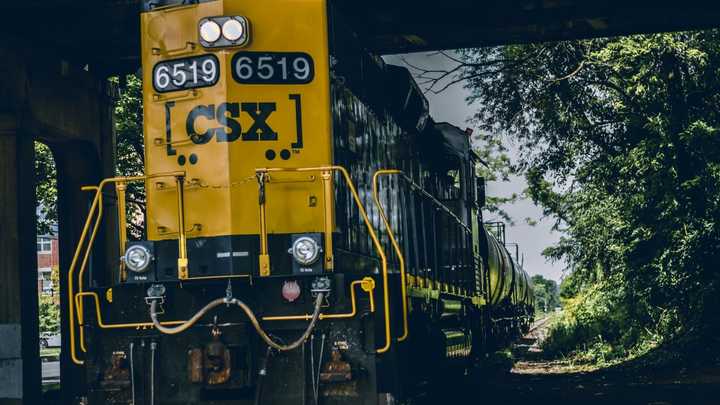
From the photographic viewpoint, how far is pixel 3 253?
44.8 feet

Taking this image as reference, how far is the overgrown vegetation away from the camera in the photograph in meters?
17.0

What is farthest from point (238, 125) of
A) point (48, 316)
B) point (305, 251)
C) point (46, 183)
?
point (48, 316)

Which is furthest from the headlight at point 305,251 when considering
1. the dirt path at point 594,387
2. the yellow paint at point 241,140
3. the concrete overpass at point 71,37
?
the concrete overpass at point 71,37

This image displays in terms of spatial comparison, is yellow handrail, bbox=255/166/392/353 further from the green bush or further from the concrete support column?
the green bush

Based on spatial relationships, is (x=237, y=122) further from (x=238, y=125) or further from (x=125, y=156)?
(x=125, y=156)

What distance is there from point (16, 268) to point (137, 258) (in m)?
6.81

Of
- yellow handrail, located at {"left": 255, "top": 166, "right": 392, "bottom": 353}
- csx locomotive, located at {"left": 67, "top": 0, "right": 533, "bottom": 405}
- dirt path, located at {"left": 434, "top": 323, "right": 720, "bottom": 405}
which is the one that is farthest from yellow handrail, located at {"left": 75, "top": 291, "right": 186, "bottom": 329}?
dirt path, located at {"left": 434, "top": 323, "right": 720, "bottom": 405}

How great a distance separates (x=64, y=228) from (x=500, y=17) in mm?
7498

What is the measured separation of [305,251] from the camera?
7.31m

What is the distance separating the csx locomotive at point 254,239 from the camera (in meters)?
7.21

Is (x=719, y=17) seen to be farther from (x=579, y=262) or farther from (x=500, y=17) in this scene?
(x=579, y=262)

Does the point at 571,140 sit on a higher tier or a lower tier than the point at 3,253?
higher

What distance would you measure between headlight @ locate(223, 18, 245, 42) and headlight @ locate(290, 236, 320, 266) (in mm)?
1776

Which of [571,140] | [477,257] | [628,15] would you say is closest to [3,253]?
[477,257]
